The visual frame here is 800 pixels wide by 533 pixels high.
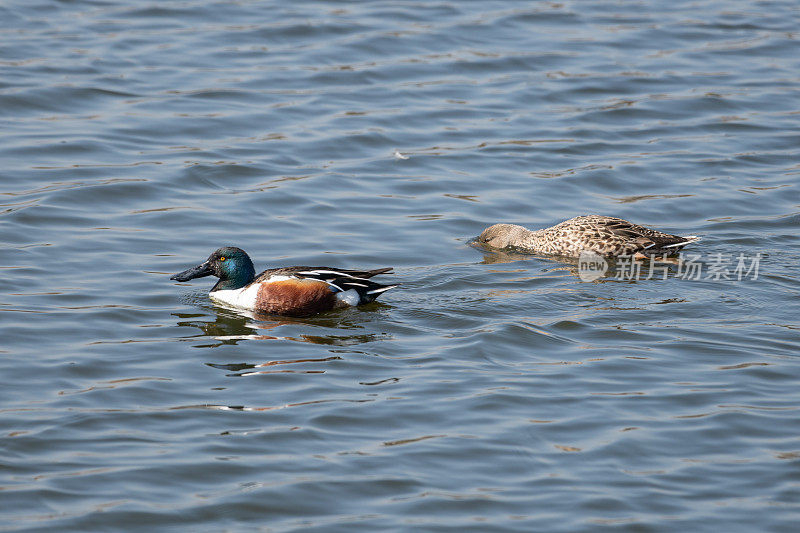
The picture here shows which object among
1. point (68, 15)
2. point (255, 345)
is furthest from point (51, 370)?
point (68, 15)

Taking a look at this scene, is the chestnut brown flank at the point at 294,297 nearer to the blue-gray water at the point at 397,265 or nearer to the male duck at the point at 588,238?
the blue-gray water at the point at 397,265

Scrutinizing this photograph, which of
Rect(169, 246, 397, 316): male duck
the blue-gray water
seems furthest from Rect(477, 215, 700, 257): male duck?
Rect(169, 246, 397, 316): male duck

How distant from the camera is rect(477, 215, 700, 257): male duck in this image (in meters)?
10.6

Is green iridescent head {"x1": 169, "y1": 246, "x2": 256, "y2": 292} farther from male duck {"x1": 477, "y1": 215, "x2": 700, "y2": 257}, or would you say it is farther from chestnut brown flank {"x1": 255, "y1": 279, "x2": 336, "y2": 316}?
male duck {"x1": 477, "y1": 215, "x2": 700, "y2": 257}

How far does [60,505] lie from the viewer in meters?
6.00

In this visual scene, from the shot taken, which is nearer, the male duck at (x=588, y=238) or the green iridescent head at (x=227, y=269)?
the green iridescent head at (x=227, y=269)

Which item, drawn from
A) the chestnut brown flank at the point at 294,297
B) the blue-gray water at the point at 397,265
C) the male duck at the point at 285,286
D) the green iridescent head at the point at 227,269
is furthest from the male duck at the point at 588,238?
the green iridescent head at the point at 227,269

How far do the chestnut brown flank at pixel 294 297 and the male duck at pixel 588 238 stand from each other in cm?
237

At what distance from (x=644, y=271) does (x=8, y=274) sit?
18.2 ft

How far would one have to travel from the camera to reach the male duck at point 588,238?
10.6 metres

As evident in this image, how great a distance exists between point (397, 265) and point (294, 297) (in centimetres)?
157

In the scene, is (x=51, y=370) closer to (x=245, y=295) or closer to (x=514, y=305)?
(x=245, y=295)

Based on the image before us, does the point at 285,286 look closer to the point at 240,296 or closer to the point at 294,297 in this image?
the point at 294,297

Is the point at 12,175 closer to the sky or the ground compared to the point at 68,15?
closer to the ground
